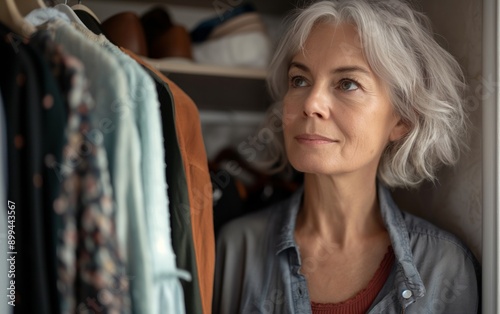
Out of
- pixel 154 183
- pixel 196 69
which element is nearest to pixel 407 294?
pixel 154 183

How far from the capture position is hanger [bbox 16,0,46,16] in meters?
0.84

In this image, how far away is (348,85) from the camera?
105 centimetres

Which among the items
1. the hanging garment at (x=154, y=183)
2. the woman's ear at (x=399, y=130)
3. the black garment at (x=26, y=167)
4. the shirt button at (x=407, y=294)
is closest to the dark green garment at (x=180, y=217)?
the hanging garment at (x=154, y=183)

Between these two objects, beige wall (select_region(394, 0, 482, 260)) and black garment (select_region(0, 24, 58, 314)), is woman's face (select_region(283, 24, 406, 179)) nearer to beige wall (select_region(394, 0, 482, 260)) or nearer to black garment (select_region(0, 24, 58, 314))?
beige wall (select_region(394, 0, 482, 260))

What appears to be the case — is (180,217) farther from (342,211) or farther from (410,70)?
(410,70)

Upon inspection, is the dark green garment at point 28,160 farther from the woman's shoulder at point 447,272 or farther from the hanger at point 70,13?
the woman's shoulder at point 447,272

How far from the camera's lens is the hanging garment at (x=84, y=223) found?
66 centimetres

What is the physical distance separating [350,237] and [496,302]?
317 mm

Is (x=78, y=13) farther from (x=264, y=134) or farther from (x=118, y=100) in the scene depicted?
(x=264, y=134)

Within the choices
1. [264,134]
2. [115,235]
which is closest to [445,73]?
[264,134]

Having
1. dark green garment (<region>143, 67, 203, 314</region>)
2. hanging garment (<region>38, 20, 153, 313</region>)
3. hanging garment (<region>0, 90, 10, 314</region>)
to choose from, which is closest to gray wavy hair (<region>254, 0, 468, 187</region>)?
dark green garment (<region>143, 67, 203, 314</region>)

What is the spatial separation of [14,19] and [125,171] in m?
0.32

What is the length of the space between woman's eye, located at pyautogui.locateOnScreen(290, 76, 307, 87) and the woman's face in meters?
0.04

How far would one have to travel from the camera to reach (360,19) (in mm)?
1041
